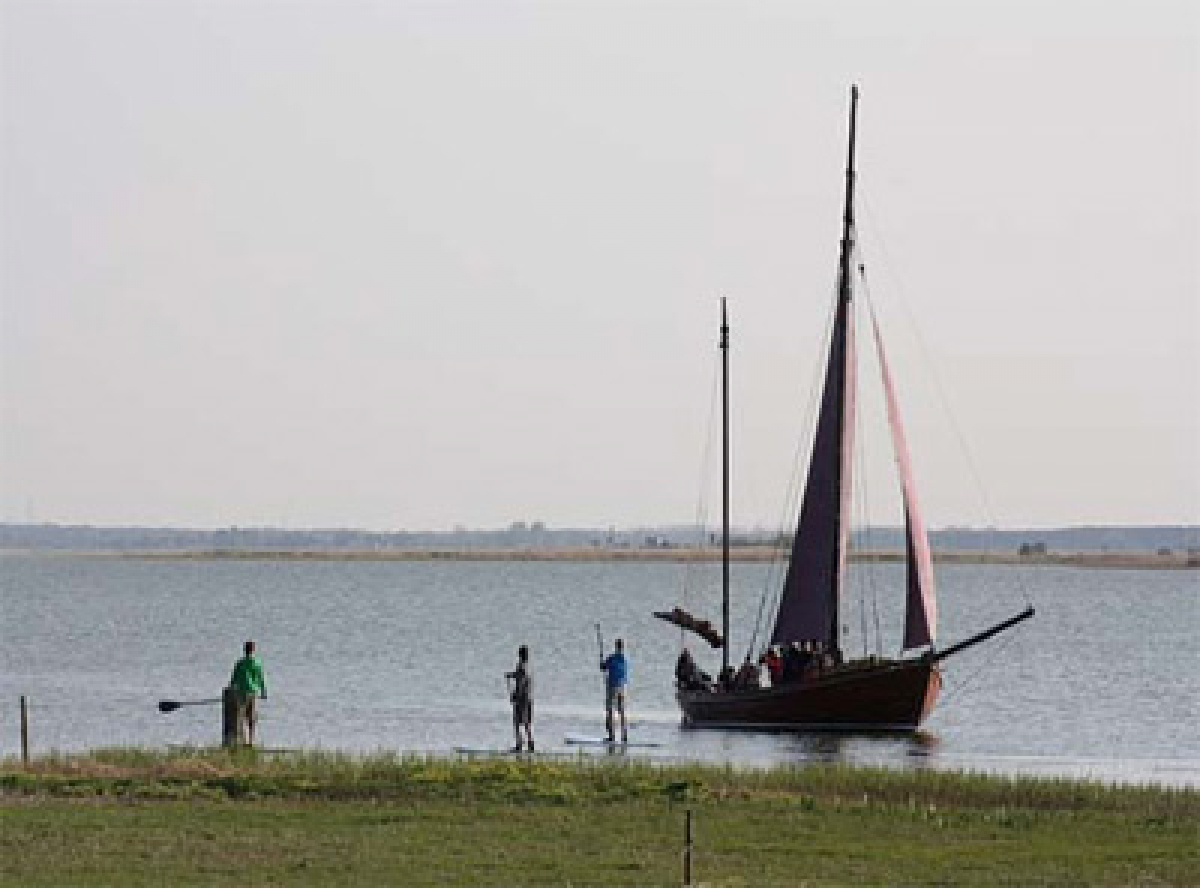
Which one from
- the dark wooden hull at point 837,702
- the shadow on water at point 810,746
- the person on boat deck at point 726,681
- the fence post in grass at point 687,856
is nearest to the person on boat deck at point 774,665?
the dark wooden hull at point 837,702

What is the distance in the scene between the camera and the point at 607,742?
146 ft

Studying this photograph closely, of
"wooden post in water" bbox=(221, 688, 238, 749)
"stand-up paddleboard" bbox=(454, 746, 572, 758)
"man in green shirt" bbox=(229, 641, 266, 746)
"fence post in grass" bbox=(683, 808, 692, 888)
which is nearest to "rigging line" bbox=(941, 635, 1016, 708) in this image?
"stand-up paddleboard" bbox=(454, 746, 572, 758)

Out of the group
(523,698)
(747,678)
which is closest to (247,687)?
(523,698)

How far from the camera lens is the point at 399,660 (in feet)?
255

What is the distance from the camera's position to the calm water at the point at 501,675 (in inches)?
1841

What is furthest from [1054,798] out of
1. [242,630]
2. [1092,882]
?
[242,630]

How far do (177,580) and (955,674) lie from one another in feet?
383

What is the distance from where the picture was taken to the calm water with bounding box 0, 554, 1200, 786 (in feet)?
153

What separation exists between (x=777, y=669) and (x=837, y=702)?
1.32 meters

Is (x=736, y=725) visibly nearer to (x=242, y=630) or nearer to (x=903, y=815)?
(x=903, y=815)

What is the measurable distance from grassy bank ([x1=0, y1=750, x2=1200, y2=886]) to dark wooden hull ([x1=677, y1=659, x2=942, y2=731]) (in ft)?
56.7

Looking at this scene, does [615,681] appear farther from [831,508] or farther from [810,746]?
[831,508]

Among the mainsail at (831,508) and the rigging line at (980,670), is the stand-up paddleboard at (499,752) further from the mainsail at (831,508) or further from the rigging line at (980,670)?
the rigging line at (980,670)

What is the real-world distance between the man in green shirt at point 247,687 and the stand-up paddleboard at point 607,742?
26.8 ft
